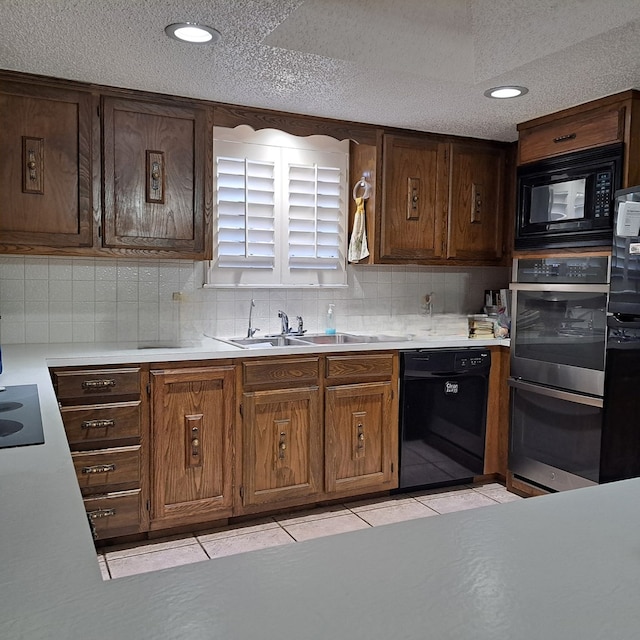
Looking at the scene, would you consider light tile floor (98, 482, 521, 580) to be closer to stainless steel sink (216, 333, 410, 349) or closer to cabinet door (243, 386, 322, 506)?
cabinet door (243, 386, 322, 506)

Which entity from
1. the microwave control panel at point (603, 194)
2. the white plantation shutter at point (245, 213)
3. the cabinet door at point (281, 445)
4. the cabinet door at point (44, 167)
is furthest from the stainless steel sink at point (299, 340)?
the microwave control panel at point (603, 194)

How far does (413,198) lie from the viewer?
3.78m

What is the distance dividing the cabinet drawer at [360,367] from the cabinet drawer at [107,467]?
42.5 inches

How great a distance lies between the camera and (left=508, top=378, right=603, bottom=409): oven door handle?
10.2 feet

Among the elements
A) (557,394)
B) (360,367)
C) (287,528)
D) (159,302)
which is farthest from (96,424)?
(557,394)

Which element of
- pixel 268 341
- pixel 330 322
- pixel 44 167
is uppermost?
pixel 44 167

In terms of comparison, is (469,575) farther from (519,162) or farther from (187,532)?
(519,162)

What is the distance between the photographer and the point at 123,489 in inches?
113

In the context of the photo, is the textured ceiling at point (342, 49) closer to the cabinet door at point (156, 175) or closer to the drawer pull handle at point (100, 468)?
the cabinet door at point (156, 175)

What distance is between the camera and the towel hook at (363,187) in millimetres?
3727

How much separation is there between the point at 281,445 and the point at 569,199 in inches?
80.4

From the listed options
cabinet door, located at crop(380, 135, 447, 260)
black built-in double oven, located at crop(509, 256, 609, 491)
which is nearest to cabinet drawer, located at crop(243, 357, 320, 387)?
cabinet door, located at crop(380, 135, 447, 260)

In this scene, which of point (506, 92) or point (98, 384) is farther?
point (506, 92)

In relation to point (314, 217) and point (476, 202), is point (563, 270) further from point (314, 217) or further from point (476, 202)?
point (314, 217)
